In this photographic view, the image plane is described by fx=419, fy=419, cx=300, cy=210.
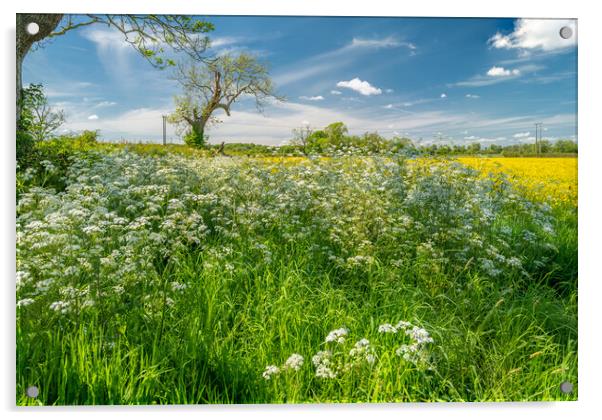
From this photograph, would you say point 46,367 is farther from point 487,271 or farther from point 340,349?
point 487,271

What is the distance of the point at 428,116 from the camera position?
9.55ft

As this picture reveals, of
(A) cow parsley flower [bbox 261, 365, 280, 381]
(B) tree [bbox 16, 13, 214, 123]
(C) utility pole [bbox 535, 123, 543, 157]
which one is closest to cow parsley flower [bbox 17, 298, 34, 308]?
(B) tree [bbox 16, 13, 214, 123]

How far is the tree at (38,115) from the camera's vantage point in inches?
105

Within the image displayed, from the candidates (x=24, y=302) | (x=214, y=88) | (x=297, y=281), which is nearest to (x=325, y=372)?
(x=297, y=281)

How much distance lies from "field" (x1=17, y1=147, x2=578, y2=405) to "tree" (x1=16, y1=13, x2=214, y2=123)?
0.70 metres

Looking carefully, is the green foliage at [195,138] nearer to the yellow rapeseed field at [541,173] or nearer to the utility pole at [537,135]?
the yellow rapeseed field at [541,173]

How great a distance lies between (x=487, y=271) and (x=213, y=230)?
76.9 inches

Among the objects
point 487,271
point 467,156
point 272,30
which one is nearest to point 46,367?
point 272,30

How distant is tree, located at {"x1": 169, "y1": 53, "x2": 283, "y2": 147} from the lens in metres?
2.84

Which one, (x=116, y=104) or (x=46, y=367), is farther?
(x=116, y=104)

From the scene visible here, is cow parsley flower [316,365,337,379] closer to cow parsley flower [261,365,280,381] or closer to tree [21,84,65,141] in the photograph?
cow parsley flower [261,365,280,381]

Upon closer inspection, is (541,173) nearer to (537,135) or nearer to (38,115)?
(537,135)

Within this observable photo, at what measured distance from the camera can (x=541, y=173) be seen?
297 cm

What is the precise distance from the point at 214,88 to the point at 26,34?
1198 mm
